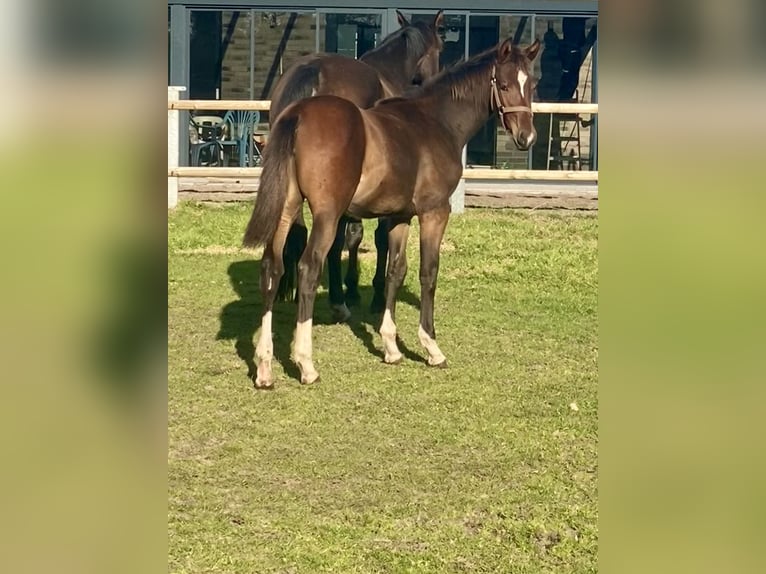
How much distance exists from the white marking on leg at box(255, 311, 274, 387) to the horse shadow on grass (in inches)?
12.7

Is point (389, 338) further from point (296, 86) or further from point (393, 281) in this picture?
point (296, 86)

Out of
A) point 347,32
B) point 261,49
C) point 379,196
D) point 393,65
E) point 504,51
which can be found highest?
point 347,32

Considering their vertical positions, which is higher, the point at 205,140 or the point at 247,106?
the point at 247,106

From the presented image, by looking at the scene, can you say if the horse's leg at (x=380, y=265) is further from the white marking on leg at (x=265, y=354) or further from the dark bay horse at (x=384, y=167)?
the white marking on leg at (x=265, y=354)

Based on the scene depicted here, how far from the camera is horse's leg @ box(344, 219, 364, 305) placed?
8.95 metres

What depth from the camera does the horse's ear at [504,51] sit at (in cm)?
670

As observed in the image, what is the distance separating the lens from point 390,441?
515 cm

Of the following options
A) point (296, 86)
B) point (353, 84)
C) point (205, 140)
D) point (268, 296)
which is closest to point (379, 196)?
point (268, 296)

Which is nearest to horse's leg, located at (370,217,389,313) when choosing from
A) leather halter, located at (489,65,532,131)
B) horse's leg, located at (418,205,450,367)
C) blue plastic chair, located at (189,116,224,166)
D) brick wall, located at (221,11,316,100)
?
horse's leg, located at (418,205,450,367)

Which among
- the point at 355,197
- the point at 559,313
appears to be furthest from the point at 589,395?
the point at 559,313

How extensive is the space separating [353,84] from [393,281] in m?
1.87

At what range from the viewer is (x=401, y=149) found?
6473 mm
